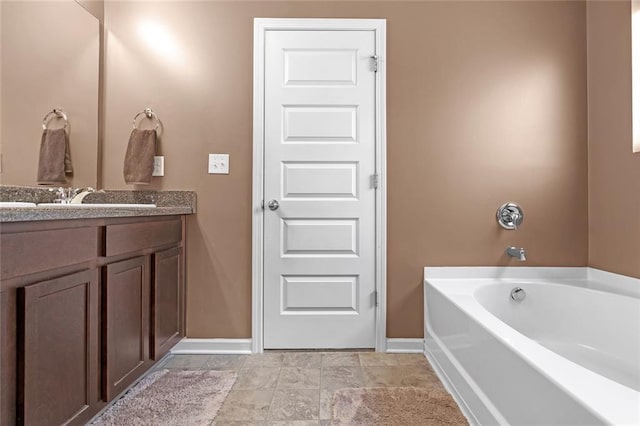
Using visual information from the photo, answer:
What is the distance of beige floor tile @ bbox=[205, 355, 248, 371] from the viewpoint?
200 centimetres

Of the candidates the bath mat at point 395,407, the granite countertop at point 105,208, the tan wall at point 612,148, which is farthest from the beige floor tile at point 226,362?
the tan wall at point 612,148

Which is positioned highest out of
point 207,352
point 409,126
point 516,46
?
point 516,46

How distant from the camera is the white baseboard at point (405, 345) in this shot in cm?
219

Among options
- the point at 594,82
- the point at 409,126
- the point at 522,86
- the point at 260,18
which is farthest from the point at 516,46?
the point at 260,18

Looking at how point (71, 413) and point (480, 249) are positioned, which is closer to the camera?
point (71, 413)

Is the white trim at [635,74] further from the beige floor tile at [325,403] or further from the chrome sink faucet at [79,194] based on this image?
the chrome sink faucet at [79,194]

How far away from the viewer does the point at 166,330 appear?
6.35 feet

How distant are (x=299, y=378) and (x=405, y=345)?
0.72 m

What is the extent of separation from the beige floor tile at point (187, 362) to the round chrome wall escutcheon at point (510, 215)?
77.5 inches

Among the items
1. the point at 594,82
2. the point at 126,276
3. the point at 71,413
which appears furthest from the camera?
the point at 594,82

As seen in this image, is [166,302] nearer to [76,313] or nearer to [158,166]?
[76,313]

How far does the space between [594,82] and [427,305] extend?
5.45 ft

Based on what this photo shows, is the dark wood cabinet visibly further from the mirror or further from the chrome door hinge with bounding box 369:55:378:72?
the chrome door hinge with bounding box 369:55:378:72

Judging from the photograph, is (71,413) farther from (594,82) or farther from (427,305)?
(594,82)
